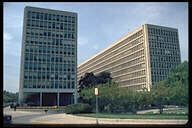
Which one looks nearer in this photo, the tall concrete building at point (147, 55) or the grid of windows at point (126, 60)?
the tall concrete building at point (147, 55)

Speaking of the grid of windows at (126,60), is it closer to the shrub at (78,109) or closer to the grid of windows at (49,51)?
the grid of windows at (49,51)

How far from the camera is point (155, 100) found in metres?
29.0

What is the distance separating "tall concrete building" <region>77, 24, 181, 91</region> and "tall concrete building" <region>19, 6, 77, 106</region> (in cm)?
3421

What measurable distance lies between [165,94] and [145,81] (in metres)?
56.3

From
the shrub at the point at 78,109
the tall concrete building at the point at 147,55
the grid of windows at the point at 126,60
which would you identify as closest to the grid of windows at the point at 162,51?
the tall concrete building at the point at 147,55

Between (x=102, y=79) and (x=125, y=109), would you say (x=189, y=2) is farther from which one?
(x=102, y=79)

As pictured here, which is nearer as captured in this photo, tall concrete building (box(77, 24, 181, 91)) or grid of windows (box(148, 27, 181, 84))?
tall concrete building (box(77, 24, 181, 91))

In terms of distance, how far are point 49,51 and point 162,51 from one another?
5333 centimetres

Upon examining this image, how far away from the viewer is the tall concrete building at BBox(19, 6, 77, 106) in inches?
2426

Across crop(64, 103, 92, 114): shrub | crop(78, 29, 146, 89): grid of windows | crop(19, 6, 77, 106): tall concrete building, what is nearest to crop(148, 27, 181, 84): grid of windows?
crop(78, 29, 146, 89): grid of windows

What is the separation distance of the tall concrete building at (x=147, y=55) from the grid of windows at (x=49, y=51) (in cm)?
3449

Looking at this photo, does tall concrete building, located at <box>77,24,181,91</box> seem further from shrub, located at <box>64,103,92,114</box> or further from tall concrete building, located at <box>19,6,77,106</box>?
shrub, located at <box>64,103,92,114</box>

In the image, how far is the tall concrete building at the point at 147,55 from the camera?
83812 millimetres

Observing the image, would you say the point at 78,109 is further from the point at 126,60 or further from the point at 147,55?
the point at 126,60
